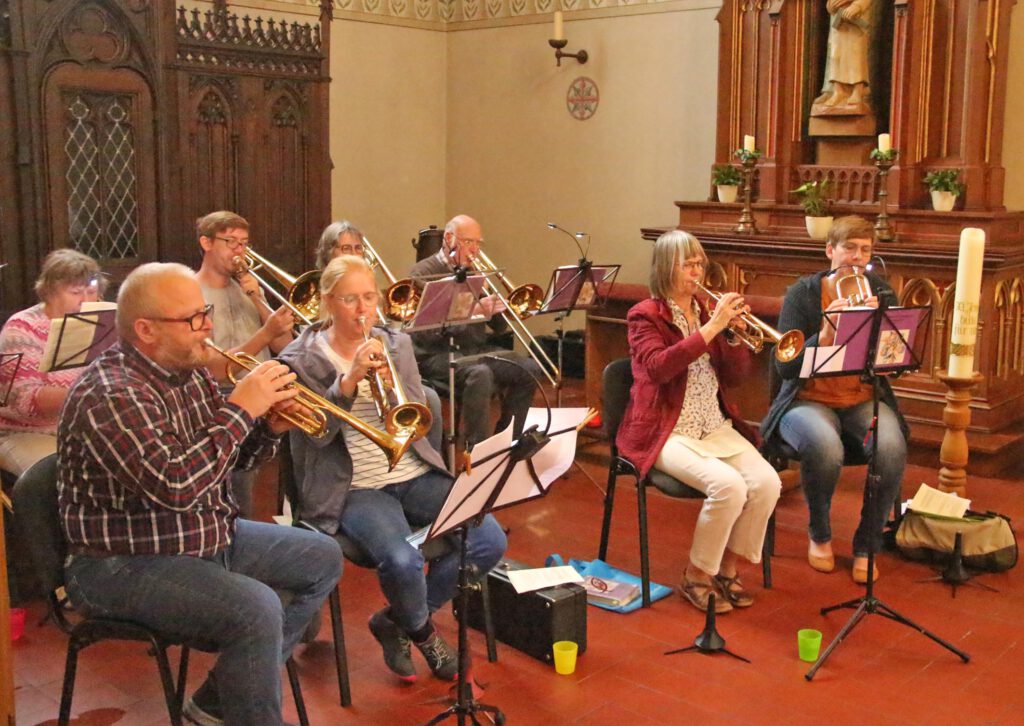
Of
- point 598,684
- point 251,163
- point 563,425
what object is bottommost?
point 598,684

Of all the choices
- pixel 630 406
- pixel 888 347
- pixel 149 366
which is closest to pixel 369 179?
pixel 630 406

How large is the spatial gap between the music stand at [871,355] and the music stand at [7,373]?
2707 mm

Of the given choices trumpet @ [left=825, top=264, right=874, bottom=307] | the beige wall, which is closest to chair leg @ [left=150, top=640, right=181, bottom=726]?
trumpet @ [left=825, top=264, right=874, bottom=307]

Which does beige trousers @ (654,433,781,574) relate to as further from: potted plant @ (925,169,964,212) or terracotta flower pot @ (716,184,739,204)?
terracotta flower pot @ (716,184,739,204)

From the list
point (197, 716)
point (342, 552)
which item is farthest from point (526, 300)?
point (197, 716)

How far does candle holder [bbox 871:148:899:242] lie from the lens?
20.7ft

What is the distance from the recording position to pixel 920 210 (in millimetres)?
6387

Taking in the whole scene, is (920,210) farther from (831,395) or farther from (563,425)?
(563,425)

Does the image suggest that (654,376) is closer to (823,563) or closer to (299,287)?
(823,563)

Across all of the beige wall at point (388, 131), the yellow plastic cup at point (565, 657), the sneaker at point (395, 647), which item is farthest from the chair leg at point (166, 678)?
the beige wall at point (388, 131)

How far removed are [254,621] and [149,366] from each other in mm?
655

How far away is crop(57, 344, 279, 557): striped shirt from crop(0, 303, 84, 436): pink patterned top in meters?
1.37

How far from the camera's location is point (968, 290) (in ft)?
14.9

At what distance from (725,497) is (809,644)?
1.90 feet
